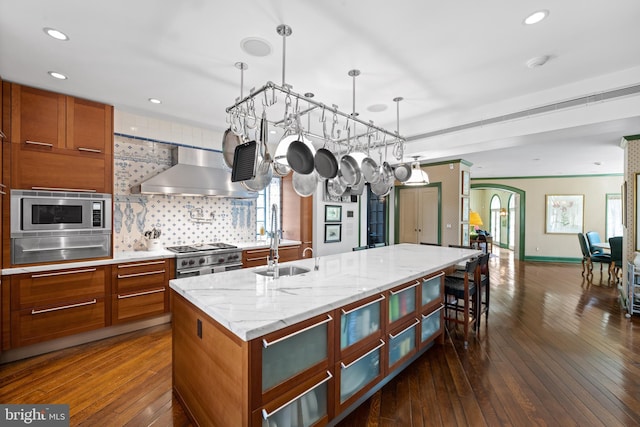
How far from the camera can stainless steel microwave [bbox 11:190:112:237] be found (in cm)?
265

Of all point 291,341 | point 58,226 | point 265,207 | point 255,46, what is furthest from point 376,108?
point 58,226

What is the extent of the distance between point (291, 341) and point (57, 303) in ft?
8.97

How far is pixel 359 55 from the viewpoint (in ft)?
7.45

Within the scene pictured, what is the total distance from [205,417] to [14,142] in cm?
298

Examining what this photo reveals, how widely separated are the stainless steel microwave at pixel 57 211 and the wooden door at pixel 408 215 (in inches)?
238

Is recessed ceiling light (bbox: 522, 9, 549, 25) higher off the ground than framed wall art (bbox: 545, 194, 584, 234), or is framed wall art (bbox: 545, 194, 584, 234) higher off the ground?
recessed ceiling light (bbox: 522, 9, 549, 25)

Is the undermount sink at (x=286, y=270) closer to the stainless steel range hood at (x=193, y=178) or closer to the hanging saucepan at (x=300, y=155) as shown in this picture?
the hanging saucepan at (x=300, y=155)

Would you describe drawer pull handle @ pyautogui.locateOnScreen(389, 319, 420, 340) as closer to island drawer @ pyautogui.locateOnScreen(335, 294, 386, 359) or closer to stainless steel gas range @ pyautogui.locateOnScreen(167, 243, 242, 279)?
island drawer @ pyautogui.locateOnScreen(335, 294, 386, 359)

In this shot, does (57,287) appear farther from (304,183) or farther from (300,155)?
(300,155)

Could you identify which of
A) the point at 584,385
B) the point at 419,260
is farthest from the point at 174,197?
the point at 584,385

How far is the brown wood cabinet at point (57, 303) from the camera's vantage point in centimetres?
262

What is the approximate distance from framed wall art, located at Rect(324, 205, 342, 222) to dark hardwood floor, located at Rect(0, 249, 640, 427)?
9.50 feet

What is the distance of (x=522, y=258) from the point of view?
28.3 feet

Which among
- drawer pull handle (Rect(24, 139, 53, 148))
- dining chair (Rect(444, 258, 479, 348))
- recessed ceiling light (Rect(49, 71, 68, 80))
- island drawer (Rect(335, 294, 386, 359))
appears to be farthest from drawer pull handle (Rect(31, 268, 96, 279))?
dining chair (Rect(444, 258, 479, 348))
